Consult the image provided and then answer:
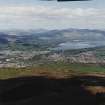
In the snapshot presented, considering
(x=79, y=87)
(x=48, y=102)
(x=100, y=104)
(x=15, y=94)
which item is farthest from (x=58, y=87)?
(x=100, y=104)

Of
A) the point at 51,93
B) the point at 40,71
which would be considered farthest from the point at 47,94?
the point at 40,71

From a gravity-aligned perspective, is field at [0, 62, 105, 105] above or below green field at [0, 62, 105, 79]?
above

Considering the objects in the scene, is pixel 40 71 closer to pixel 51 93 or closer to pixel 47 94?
pixel 51 93

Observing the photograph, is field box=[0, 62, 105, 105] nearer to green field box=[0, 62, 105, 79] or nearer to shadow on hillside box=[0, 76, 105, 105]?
shadow on hillside box=[0, 76, 105, 105]

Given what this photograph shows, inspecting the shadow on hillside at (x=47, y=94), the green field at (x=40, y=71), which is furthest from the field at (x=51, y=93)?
the green field at (x=40, y=71)

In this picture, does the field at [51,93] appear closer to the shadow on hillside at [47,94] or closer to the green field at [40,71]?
the shadow on hillside at [47,94]

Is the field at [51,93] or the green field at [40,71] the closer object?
the field at [51,93]

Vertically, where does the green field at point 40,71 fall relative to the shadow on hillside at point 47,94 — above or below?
below

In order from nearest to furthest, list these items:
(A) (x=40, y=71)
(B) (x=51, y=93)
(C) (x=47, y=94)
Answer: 1. (C) (x=47, y=94)
2. (B) (x=51, y=93)
3. (A) (x=40, y=71)

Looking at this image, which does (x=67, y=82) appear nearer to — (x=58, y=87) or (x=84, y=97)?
(x=58, y=87)

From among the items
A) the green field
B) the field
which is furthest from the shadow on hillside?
the green field
